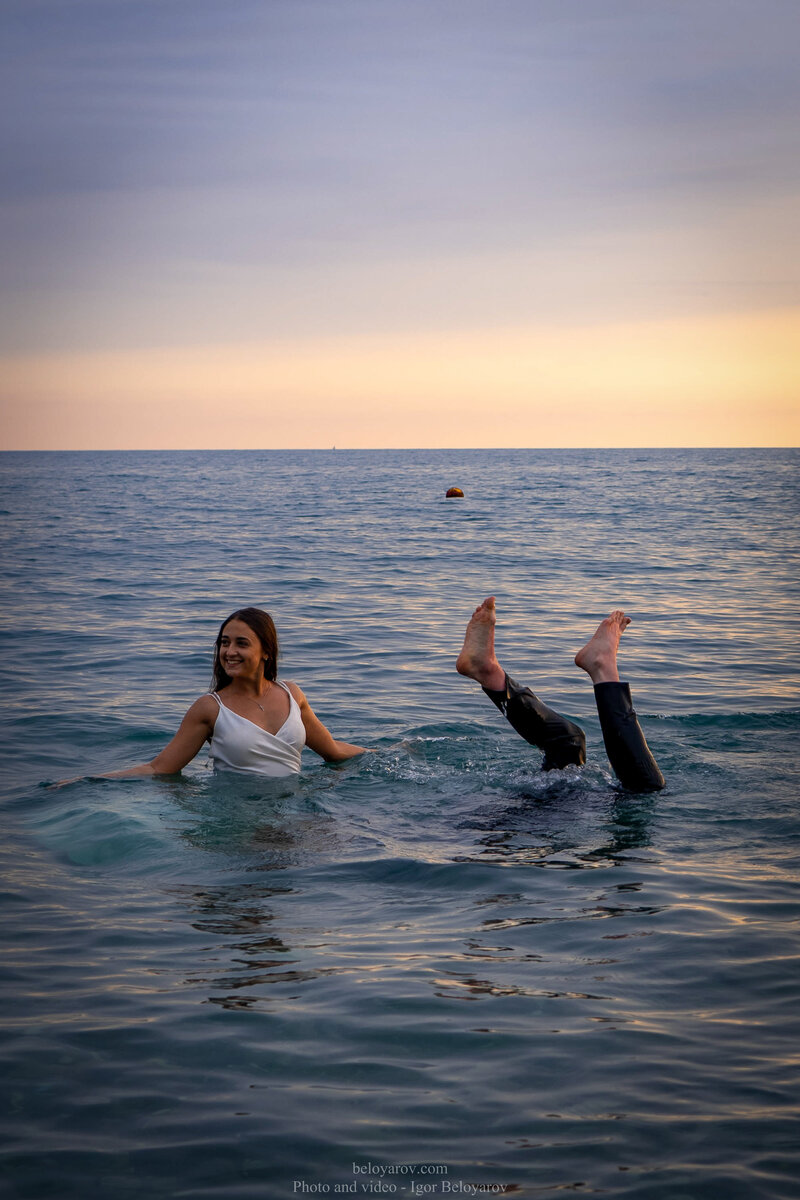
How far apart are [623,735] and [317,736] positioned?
204 cm

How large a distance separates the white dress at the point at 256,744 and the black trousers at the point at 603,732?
1268 millimetres

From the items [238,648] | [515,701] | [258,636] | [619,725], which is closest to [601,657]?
[619,725]

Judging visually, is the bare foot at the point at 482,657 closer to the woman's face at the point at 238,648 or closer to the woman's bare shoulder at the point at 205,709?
the woman's face at the point at 238,648

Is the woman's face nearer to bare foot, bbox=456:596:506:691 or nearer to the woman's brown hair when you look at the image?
the woman's brown hair

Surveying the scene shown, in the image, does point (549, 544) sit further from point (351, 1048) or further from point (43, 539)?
point (351, 1048)

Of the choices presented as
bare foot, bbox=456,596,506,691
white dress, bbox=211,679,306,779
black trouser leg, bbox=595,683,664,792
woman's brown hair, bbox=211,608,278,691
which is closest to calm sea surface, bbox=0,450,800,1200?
white dress, bbox=211,679,306,779

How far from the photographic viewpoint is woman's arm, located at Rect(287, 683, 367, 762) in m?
6.78

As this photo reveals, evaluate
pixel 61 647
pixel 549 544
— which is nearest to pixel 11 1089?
pixel 61 647

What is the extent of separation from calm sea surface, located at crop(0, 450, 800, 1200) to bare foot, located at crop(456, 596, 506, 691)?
2.69ft

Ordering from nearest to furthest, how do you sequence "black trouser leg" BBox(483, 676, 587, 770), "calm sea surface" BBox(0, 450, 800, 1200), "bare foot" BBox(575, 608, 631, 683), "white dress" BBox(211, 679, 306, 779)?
"calm sea surface" BBox(0, 450, 800, 1200)
"white dress" BBox(211, 679, 306, 779)
"bare foot" BBox(575, 608, 631, 683)
"black trouser leg" BBox(483, 676, 587, 770)

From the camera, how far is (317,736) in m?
6.93

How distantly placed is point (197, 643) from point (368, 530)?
19.7 m

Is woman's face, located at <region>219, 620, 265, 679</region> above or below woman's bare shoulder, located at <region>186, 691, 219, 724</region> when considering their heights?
above

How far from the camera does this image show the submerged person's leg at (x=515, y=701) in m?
6.57
